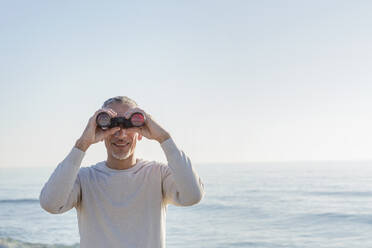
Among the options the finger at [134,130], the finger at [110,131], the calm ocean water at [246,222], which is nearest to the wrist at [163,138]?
the finger at [134,130]

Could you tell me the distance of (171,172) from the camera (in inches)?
97.0

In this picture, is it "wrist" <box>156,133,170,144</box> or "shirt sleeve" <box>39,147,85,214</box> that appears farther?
"wrist" <box>156,133,170,144</box>

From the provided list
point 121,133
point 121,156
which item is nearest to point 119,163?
point 121,156

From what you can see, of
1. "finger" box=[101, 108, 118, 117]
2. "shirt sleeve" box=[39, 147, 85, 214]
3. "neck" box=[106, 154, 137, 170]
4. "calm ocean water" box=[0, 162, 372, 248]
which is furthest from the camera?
"calm ocean water" box=[0, 162, 372, 248]

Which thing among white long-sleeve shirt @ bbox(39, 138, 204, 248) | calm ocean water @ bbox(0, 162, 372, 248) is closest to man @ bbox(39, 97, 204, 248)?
white long-sleeve shirt @ bbox(39, 138, 204, 248)

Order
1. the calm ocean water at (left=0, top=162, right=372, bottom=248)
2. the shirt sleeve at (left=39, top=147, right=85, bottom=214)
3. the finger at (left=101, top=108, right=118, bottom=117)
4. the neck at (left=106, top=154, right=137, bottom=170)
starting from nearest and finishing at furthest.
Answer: the shirt sleeve at (left=39, top=147, right=85, bottom=214) → the finger at (left=101, top=108, right=118, bottom=117) → the neck at (left=106, top=154, right=137, bottom=170) → the calm ocean water at (left=0, top=162, right=372, bottom=248)

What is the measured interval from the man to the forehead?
21 mm

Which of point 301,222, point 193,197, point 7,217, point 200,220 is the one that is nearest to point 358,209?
point 301,222

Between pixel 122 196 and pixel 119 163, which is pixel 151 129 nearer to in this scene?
pixel 119 163

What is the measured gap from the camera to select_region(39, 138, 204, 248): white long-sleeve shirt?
235 centimetres

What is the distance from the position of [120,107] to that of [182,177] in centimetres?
55

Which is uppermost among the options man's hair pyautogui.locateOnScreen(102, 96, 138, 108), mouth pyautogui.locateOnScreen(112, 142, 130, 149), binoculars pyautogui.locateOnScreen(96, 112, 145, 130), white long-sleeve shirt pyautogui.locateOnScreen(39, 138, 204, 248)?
man's hair pyautogui.locateOnScreen(102, 96, 138, 108)

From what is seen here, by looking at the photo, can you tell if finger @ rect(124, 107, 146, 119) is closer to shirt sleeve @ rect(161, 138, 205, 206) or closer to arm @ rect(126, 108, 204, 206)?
arm @ rect(126, 108, 204, 206)

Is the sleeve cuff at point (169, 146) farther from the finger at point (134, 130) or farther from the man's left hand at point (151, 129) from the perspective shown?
the finger at point (134, 130)
